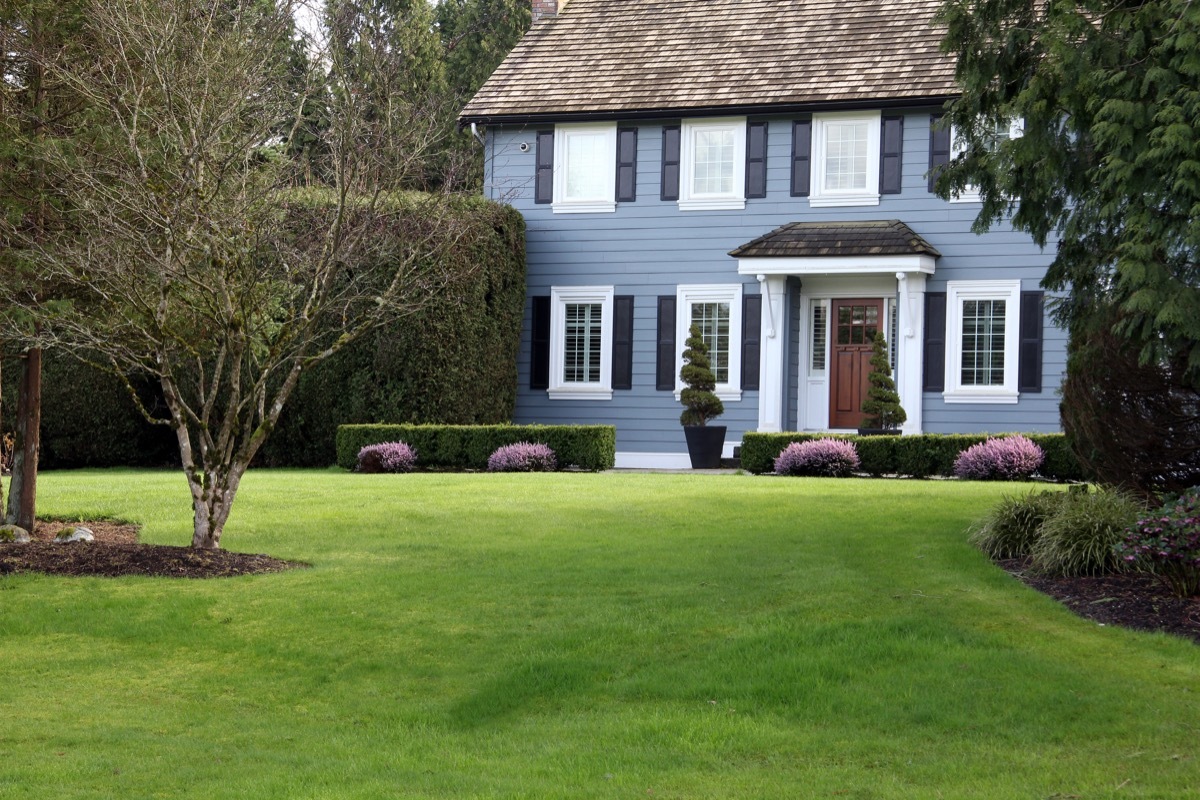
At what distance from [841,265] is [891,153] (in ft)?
7.38

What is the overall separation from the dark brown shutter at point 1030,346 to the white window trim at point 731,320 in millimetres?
4532

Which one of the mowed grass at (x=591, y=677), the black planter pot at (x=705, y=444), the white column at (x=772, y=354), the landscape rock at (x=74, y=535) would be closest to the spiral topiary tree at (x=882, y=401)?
the white column at (x=772, y=354)

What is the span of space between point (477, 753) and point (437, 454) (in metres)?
14.2

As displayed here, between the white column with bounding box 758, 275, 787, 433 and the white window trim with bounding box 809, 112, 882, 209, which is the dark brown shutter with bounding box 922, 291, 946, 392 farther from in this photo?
the white column with bounding box 758, 275, 787, 433

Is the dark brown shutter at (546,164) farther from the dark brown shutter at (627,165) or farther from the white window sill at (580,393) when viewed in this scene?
the white window sill at (580,393)

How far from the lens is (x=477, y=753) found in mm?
6406

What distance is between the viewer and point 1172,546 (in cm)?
898

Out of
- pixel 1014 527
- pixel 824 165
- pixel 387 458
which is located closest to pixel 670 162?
pixel 824 165

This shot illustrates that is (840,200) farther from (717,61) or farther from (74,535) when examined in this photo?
(74,535)

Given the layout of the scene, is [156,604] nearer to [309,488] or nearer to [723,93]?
[309,488]

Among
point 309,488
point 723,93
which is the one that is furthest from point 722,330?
point 309,488

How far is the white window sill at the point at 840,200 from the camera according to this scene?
75.3 feet

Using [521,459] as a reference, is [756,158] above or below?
above

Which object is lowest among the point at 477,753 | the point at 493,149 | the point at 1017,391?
the point at 477,753
